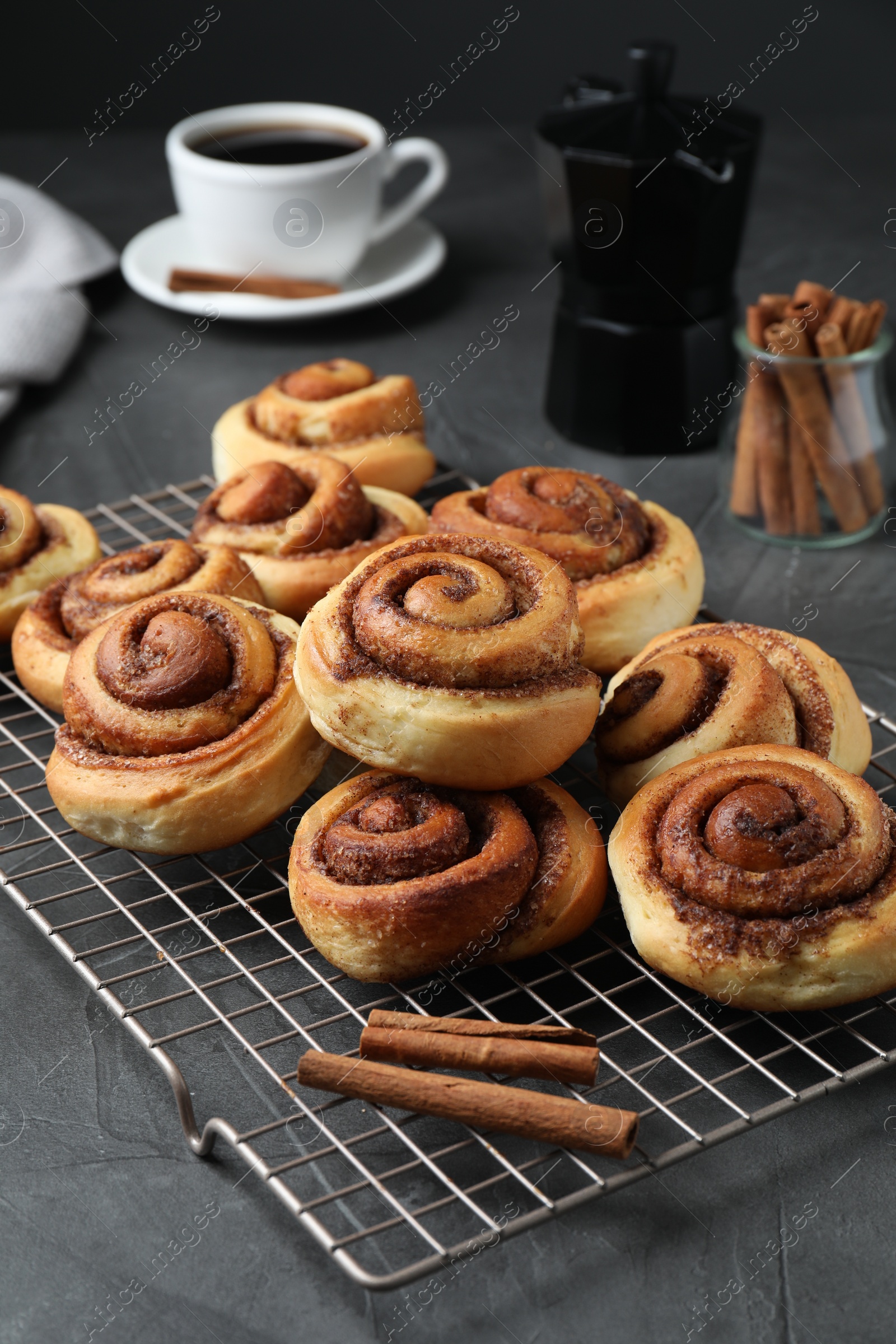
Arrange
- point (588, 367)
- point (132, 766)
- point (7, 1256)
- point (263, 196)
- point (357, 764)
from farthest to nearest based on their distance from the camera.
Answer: point (263, 196) → point (588, 367) → point (357, 764) → point (132, 766) → point (7, 1256)

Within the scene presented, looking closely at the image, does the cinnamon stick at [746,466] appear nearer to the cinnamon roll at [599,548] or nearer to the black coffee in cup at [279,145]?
the cinnamon roll at [599,548]

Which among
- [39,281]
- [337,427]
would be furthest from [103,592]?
[39,281]

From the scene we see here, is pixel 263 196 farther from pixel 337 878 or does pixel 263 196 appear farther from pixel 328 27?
pixel 337 878

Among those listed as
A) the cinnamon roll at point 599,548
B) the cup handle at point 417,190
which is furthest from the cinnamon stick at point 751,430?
the cup handle at point 417,190

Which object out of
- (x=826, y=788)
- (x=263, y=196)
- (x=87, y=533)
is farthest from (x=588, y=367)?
(x=826, y=788)

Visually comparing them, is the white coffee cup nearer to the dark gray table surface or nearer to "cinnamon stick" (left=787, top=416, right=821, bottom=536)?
"cinnamon stick" (left=787, top=416, right=821, bottom=536)

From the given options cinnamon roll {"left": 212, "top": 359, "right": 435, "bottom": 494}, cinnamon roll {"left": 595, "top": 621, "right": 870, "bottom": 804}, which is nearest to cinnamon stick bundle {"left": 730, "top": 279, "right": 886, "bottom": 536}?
cinnamon roll {"left": 212, "top": 359, "right": 435, "bottom": 494}

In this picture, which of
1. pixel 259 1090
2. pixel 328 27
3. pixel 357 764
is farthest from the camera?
pixel 328 27
